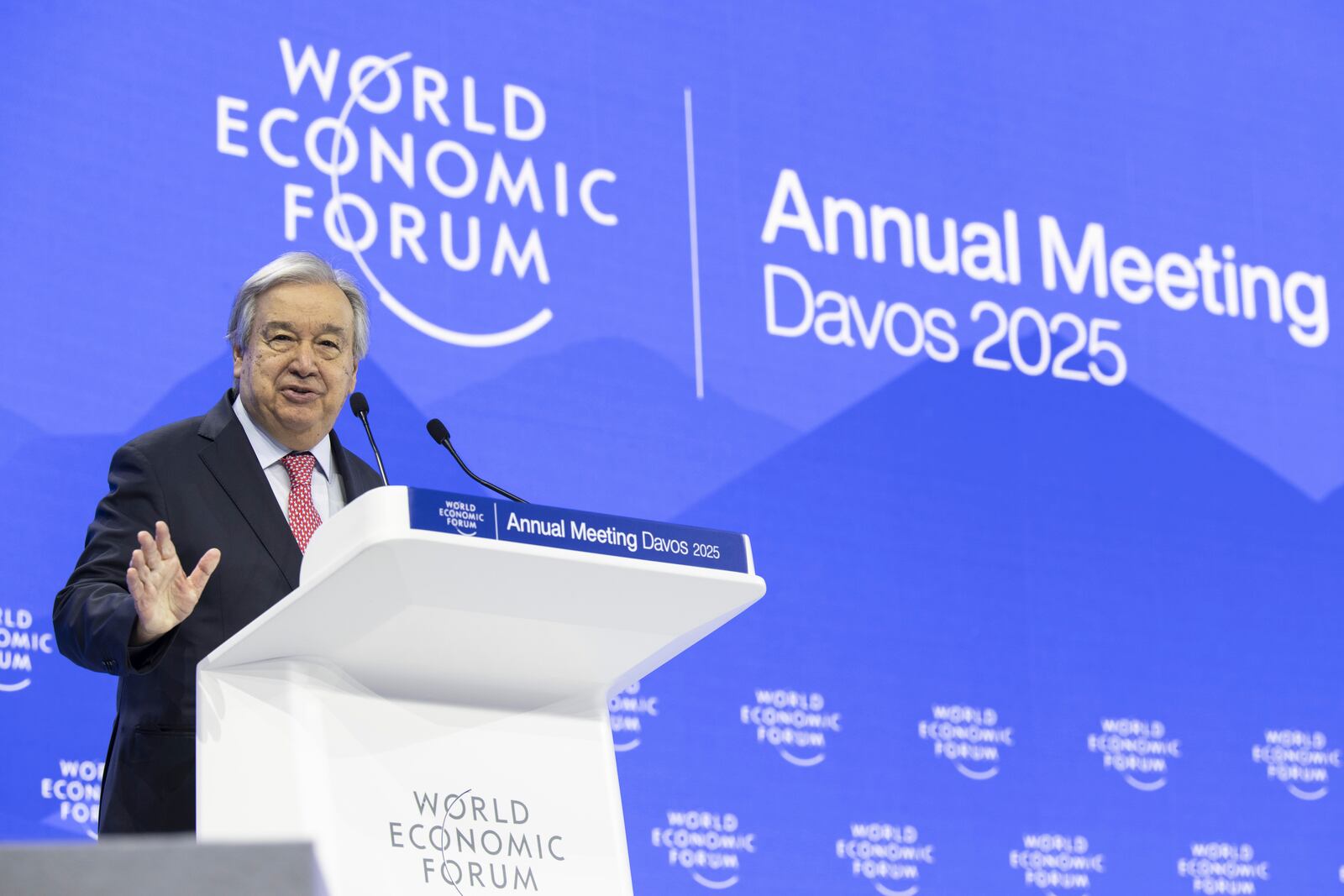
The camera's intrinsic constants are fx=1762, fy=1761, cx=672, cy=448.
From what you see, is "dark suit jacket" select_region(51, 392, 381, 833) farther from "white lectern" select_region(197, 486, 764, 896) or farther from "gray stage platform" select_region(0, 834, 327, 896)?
"gray stage platform" select_region(0, 834, 327, 896)

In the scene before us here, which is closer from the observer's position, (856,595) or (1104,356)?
(856,595)

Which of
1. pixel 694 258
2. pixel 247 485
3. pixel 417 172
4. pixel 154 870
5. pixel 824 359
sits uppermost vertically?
pixel 417 172

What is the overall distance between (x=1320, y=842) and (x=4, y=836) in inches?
108

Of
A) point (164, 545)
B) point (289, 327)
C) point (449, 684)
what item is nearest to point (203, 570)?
point (164, 545)

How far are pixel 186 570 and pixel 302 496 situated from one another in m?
0.20

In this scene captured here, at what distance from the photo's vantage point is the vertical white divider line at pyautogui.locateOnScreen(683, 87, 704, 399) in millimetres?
3580

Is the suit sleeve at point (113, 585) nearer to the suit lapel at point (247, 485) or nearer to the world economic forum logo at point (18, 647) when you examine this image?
the suit lapel at point (247, 485)

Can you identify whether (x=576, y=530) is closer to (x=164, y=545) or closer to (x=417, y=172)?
(x=164, y=545)

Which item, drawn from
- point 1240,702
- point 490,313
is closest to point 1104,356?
point 1240,702

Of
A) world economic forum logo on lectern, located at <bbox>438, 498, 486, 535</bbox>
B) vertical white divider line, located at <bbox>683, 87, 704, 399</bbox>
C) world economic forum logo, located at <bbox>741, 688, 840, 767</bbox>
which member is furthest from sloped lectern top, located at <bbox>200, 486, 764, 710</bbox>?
vertical white divider line, located at <bbox>683, 87, 704, 399</bbox>

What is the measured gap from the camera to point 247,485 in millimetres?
2119

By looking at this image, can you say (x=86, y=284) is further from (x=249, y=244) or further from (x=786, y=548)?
(x=786, y=548)

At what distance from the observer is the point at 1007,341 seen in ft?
13.1

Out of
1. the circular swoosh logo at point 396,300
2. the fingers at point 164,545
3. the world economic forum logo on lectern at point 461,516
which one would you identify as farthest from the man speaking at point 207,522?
the circular swoosh logo at point 396,300
